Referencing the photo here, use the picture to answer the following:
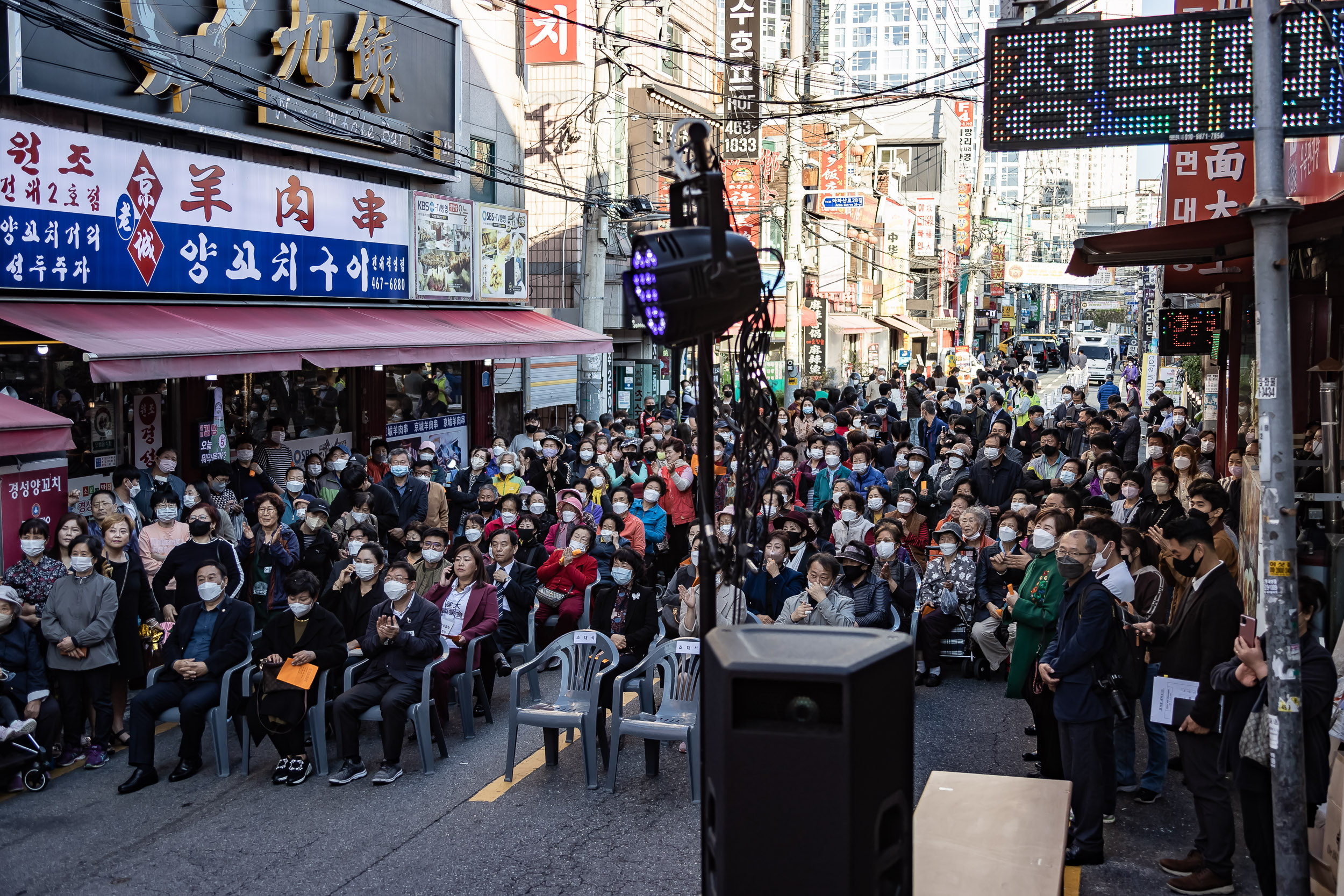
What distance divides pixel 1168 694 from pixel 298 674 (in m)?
5.80

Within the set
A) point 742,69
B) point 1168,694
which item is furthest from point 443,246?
point 1168,694

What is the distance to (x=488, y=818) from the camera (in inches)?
303

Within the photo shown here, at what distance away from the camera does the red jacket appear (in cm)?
1057

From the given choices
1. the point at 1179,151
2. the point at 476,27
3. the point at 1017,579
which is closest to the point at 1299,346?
the point at 1179,151

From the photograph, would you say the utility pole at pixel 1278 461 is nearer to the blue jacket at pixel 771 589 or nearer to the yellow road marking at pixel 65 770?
the blue jacket at pixel 771 589

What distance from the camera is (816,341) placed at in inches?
1628

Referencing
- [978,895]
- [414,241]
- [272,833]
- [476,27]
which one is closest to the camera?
[978,895]

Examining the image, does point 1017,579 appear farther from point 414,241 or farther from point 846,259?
point 846,259

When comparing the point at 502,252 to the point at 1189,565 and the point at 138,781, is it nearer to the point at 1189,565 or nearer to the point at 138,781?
the point at 138,781

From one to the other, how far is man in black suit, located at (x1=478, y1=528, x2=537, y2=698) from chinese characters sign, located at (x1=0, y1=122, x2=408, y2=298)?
244 inches

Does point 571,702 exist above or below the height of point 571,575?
below

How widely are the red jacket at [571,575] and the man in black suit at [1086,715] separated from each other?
4.74 m

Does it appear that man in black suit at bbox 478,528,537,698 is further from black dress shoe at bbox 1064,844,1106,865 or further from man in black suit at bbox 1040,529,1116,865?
black dress shoe at bbox 1064,844,1106,865

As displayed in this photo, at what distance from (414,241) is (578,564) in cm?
1042
